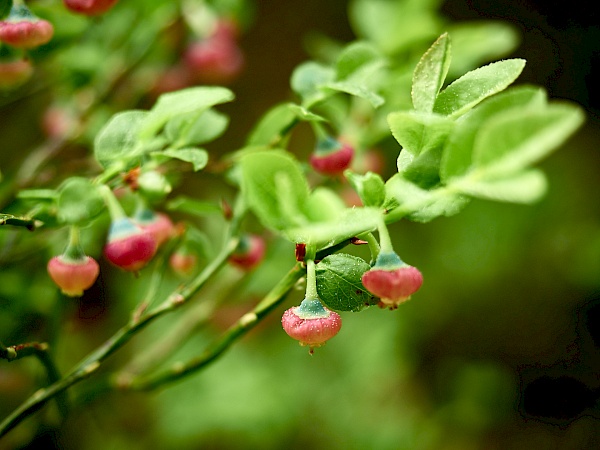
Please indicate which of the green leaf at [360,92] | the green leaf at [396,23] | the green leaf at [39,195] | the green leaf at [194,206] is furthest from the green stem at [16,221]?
the green leaf at [396,23]

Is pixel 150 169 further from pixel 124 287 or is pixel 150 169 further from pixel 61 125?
pixel 124 287

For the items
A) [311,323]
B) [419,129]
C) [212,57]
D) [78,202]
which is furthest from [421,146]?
[212,57]

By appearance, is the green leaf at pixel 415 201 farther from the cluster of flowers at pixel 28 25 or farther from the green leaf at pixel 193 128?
the cluster of flowers at pixel 28 25

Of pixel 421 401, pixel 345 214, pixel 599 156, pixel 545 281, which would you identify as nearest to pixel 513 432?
pixel 421 401

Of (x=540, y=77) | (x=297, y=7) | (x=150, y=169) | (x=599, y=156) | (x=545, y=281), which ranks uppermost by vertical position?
(x=150, y=169)

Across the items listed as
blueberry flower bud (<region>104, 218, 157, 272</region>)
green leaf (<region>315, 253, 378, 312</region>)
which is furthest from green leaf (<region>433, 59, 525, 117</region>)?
blueberry flower bud (<region>104, 218, 157, 272</region>)

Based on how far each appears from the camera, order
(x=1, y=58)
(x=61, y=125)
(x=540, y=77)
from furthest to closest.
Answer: (x=540, y=77)
(x=61, y=125)
(x=1, y=58)
